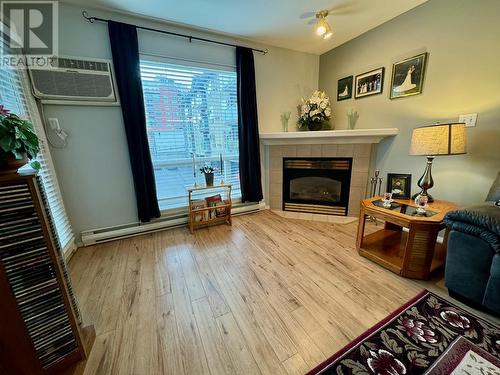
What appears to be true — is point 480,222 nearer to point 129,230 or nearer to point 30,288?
point 30,288

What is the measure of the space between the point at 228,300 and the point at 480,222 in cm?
169

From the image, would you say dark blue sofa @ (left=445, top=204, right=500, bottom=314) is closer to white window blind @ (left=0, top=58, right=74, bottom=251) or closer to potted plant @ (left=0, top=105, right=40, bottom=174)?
potted plant @ (left=0, top=105, right=40, bottom=174)

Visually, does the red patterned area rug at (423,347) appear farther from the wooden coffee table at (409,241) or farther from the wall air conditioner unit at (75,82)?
the wall air conditioner unit at (75,82)

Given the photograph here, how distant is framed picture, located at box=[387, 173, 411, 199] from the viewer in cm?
202

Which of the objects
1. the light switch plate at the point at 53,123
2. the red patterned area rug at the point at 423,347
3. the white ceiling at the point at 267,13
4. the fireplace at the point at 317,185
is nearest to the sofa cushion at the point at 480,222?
the red patterned area rug at the point at 423,347

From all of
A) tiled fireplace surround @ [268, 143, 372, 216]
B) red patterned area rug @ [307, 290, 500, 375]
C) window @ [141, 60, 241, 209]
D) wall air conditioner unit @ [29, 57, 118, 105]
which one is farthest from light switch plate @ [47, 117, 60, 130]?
red patterned area rug @ [307, 290, 500, 375]

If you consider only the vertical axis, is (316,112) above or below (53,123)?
above

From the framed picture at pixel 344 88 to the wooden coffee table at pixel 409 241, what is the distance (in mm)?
1717

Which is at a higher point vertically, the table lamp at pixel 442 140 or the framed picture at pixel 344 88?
the framed picture at pixel 344 88

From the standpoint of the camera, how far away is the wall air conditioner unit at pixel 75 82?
1.84 metres

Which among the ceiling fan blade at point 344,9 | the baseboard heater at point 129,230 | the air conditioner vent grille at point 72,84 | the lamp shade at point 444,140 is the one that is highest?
the ceiling fan blade at point 344,9

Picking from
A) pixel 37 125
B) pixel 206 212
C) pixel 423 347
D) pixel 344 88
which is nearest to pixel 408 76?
pixel 344 88

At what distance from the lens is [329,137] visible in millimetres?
2596

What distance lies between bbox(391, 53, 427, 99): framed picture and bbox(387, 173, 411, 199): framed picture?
37.4 inches
